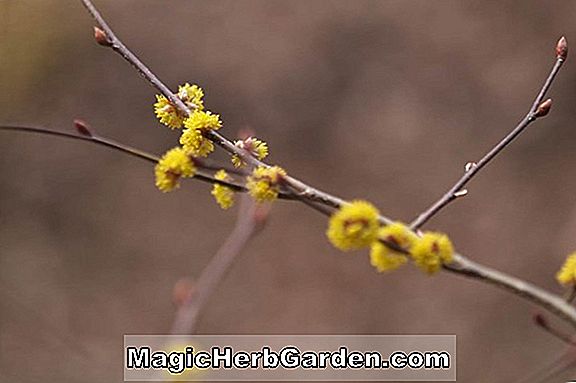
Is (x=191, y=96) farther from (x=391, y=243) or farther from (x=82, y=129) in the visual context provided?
(x=391, y=243)

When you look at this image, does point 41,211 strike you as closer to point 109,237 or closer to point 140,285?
point 109,237

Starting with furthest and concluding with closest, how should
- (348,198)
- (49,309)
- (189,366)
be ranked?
(348,198)
(49,309)
(189,366)

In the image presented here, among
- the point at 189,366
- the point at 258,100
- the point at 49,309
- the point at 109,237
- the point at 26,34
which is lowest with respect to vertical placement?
the point at 189,366


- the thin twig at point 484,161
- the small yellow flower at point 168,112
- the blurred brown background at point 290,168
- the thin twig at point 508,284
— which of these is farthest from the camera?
the blurred brown background at point 290,168

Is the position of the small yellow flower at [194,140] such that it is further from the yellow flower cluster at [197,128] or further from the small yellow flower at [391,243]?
the small yellow flower at [391,243]

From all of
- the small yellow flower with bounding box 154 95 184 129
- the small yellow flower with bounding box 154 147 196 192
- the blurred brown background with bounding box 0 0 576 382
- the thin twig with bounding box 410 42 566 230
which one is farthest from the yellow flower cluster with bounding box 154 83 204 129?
the blurred brown background with bounding box 0 0 576 382

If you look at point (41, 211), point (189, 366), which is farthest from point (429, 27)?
point (189, 366)

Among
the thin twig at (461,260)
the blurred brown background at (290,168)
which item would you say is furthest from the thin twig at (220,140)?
the blurred brown background at (290,168)
